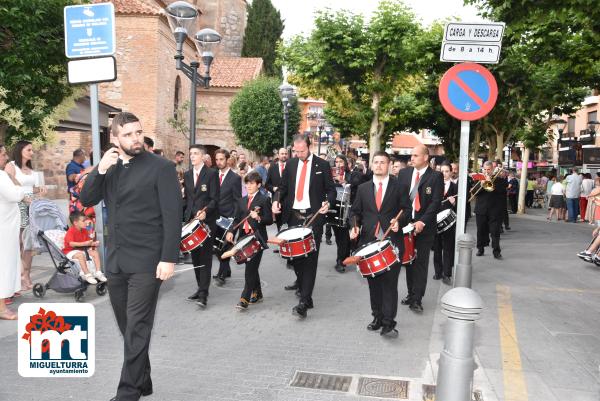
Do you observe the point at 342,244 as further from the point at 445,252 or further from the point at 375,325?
the point at 375,325

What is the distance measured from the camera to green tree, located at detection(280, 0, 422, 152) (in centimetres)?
2341

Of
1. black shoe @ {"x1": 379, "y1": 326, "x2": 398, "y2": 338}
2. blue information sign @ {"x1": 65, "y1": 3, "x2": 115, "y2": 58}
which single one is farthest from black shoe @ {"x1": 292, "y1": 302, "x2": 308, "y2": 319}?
blue information sign @ {"x1": 65, "y1": 3, "x2": 115, "y2": 58}

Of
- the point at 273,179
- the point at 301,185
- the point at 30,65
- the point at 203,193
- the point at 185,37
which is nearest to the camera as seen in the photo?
the point at 301,185

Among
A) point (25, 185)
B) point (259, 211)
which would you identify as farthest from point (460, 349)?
point (25, 185)

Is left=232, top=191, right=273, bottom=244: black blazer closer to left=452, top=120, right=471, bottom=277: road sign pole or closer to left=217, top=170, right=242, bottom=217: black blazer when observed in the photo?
left=217, top=170, right=242, bottom=217: black blazer

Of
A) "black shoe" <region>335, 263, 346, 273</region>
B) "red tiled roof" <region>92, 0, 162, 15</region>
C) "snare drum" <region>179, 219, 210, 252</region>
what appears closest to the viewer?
"snare drum" <region>179, 219, 210, 252</region>

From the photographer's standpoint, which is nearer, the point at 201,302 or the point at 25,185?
the point at 201,302

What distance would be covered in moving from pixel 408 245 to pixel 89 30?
14.9 ft

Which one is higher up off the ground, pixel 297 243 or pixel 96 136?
pixel 96 136

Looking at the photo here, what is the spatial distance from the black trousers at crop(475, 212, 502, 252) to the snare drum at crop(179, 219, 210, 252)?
6589 mm

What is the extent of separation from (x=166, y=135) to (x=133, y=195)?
26550 millimetres

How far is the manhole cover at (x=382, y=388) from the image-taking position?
14.1ft

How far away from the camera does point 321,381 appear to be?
457cm

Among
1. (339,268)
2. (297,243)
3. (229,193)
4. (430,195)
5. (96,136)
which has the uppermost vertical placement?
(96,136)
